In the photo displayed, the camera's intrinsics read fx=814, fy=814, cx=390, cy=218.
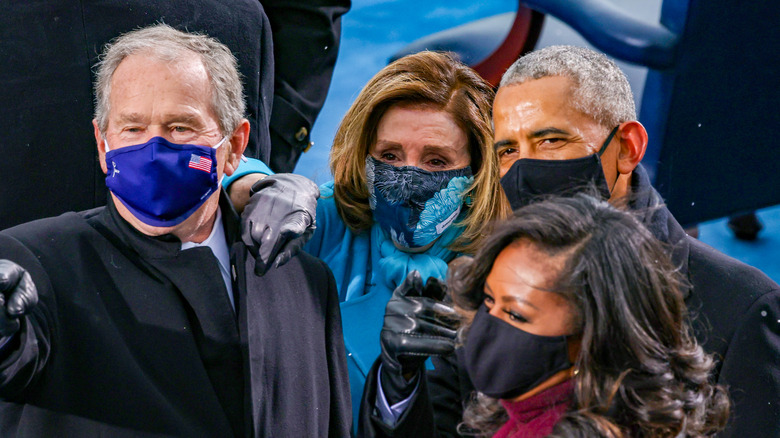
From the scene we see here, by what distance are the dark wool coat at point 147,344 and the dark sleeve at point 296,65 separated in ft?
3.99

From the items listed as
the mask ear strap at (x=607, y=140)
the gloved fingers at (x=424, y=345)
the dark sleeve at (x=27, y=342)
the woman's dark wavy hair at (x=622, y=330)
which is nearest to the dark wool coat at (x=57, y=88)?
the dark sleeve at (x=27, y=342)

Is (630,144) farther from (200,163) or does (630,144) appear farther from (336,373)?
(200,163)

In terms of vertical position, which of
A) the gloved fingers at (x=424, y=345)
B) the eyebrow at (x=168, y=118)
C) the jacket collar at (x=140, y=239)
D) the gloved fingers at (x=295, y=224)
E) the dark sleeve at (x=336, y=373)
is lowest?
the dark sleeve at (x=336, y=373)

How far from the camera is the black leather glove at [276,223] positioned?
2275 mm

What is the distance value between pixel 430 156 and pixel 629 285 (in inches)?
50.2

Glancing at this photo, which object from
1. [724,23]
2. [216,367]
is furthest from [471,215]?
[724,23]

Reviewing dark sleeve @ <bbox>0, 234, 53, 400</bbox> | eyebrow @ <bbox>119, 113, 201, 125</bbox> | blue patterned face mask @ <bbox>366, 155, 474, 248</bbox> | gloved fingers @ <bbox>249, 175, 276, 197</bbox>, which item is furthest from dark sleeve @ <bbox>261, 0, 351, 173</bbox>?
dark sleeve @ <bbox>0, 234, 53, 400</bbox>

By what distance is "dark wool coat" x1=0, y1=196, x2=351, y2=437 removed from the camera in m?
1.95

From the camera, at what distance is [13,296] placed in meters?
1.62

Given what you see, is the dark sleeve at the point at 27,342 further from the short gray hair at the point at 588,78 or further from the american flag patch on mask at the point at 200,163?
the short gray hair at the point at 588,78

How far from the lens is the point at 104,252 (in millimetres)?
2133

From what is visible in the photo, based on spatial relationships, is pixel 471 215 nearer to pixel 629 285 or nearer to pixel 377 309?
pixel 377 309

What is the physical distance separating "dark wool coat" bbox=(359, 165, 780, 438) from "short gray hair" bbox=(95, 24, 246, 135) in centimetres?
85

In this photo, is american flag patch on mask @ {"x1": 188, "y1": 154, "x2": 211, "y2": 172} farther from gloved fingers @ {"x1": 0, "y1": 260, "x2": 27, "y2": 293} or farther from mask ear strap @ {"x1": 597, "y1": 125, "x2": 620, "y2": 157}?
mask ear strap @ {"x1": 597, "y1": 125, "x2": 620, "y2": 157}
